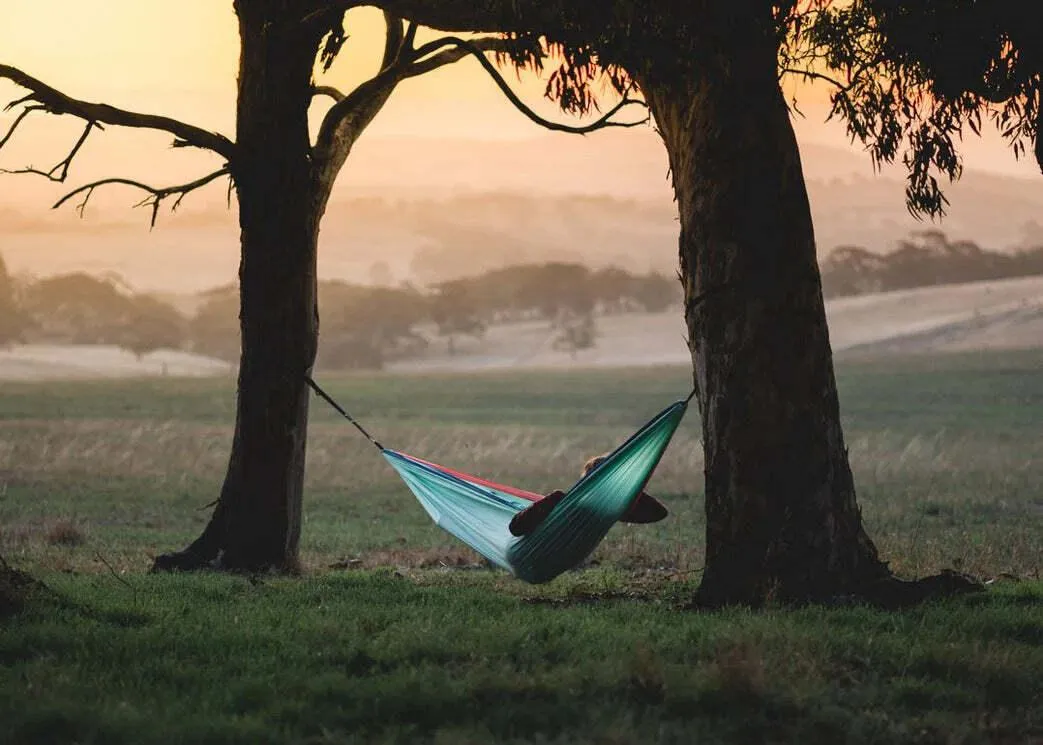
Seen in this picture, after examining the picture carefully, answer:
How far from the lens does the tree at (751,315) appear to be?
10203 millimetres

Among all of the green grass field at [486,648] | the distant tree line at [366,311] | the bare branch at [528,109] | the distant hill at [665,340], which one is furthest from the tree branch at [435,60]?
the distant tree line at [366,311]

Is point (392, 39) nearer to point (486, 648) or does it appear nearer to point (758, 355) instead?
point (758, 355)

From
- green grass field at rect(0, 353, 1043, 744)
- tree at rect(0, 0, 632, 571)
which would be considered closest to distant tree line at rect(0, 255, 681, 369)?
green grass field at rect(0, 353, 1043, 744)

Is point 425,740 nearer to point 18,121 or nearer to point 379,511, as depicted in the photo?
point 18,121

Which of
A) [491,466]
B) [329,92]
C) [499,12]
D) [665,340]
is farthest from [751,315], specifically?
[665,340]

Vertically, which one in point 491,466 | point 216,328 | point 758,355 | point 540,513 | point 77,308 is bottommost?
point 491,466

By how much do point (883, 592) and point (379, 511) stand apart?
14111mm

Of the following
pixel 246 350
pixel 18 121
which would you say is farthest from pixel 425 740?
pixel 18 121

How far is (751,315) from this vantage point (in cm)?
1020

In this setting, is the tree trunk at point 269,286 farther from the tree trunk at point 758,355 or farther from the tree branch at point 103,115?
the tree trunk at point 758,355

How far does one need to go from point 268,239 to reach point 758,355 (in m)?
4.86

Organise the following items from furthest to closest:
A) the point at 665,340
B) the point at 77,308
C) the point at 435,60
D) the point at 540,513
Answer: the point at 77,308 < the point at 665,340 < the point at 435,60 < the point at 540,513

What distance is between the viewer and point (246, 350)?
531 inches

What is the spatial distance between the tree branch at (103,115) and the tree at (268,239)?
1 cm
